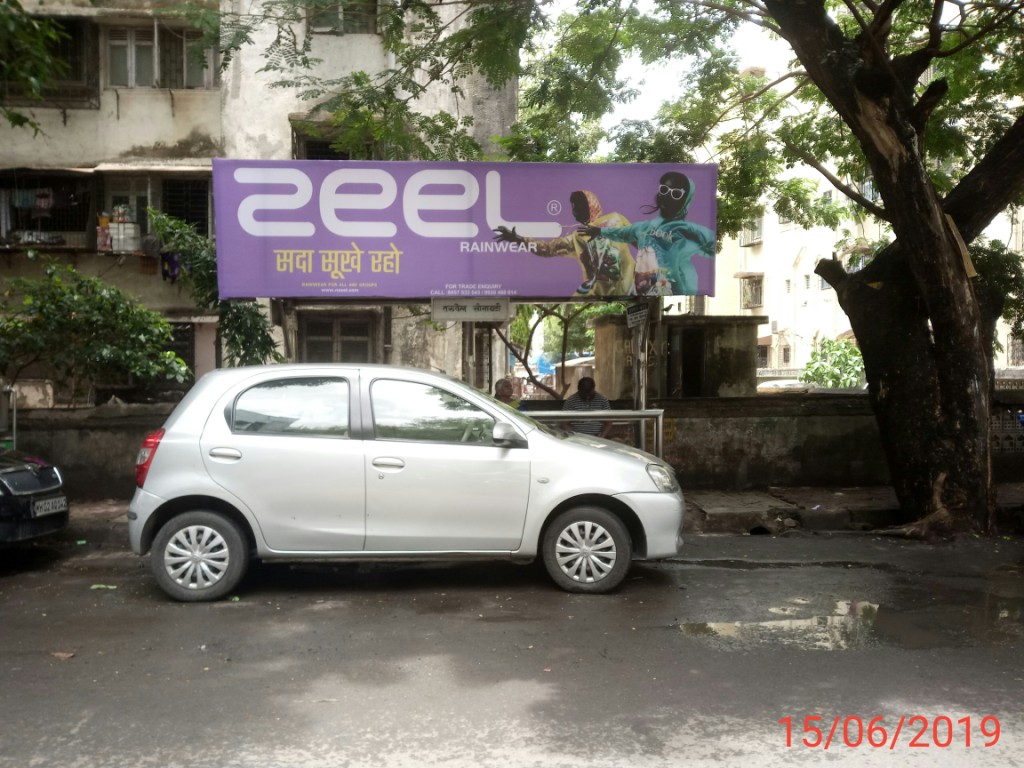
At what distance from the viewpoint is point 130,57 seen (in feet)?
57.9

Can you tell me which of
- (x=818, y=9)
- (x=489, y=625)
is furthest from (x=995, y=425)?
(x=489, y=625)

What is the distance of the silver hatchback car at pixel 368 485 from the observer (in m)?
6.29

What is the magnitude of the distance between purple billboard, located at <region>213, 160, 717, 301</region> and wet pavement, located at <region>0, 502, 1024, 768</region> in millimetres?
2939

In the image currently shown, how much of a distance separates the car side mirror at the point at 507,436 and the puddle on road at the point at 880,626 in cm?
169

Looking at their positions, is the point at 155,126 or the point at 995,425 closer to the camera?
the point at 995,425

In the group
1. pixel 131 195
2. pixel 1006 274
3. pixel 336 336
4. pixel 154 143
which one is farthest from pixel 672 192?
pixel 131 195

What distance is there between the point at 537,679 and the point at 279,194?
5.80 meters

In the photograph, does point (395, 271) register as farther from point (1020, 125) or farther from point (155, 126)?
point (155, 126)

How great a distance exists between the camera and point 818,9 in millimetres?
8352

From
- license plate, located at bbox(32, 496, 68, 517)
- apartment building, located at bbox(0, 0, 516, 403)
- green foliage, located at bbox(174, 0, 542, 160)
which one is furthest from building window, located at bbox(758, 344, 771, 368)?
license plate, located at bbox(32, 496, 68, 517)

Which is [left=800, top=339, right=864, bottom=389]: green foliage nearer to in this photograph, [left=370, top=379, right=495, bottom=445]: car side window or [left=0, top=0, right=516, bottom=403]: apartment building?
[left=0, top=0, right=516, bottom=403]: apartment building

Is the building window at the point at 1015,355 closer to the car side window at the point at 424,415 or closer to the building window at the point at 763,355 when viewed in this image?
the building window at the point at 763,355

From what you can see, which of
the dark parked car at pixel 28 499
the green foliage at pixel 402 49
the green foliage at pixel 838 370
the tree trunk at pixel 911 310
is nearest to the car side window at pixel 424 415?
the dark parked car at pixel 28 499

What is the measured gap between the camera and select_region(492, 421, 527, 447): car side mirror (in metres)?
6.35
